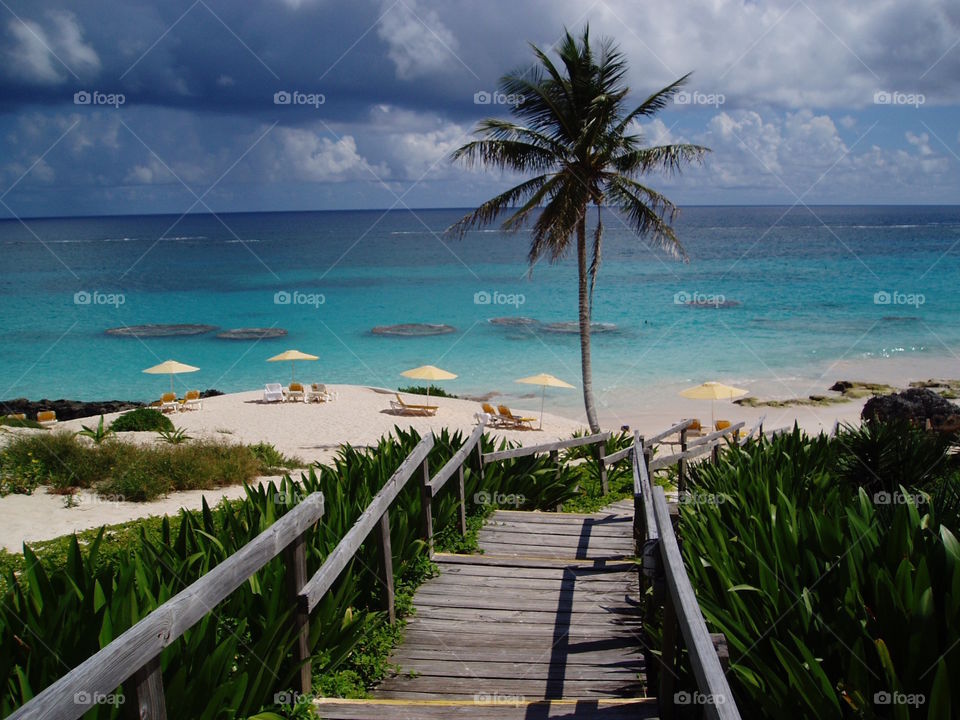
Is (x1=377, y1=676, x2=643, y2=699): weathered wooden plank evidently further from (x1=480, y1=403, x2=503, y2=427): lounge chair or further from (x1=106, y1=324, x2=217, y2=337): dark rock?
(x1=106, y1=324, x2=217, y2=337): dark rock

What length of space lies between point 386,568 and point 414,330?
153 feet

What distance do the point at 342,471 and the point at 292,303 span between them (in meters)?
57.7

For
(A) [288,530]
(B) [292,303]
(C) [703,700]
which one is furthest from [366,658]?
(B) [292,303]

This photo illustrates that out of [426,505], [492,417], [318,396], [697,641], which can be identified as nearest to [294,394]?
[318,396]

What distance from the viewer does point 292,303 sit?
6353 cm

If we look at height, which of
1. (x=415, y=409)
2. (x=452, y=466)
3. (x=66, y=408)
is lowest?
(x=452, y=466)

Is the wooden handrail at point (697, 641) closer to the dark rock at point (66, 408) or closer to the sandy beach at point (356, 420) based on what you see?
the sandy beach at point (356, 420)

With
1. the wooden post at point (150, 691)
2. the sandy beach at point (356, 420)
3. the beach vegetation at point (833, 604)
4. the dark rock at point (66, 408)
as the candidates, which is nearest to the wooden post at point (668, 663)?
the beach vegetation at point (833, 604)

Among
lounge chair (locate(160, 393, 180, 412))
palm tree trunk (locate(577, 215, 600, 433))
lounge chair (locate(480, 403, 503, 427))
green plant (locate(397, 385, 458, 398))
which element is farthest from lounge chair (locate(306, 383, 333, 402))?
palm tree trunk (locate(577, 215, 600, 433))

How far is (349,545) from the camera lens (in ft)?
14.4

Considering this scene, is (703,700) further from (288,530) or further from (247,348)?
(247,348)

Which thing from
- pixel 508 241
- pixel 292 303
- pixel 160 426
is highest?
pixel 508 241

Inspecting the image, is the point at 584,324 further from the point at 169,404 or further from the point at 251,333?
the point at 251,333

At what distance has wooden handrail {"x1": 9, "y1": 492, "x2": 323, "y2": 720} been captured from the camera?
2.12 m
